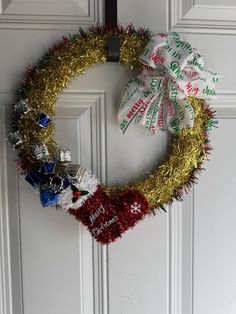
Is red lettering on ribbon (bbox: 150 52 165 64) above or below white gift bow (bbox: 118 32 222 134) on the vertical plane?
above

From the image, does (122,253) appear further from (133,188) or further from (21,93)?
(21,93)

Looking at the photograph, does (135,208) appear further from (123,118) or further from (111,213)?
(123,118)

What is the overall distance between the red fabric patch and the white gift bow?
0.52 feet

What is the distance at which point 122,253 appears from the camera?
3.57ft

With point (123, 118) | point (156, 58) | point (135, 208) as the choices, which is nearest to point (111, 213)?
point (135, 208)

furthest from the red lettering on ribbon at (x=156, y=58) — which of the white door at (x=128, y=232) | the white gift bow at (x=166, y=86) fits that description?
the white door at (x=128, y=232)

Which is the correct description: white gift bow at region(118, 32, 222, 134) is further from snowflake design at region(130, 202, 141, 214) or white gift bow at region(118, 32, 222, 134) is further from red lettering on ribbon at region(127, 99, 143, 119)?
snowflake design at region(130, 202, 141, 214)

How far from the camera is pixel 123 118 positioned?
1.01 metres

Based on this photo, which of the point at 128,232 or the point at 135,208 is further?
the point at 128,232

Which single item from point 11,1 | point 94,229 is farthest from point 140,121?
point 11,1

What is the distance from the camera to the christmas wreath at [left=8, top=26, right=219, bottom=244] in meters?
0.94

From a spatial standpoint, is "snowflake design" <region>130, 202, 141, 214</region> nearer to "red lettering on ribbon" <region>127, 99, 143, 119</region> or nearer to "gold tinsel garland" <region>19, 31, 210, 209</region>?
"gold tinsel garland" <region>19, 31, 210, 209</region>

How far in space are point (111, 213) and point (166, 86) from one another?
0.29 m

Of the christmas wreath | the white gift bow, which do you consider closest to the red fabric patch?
the christmas wreath
